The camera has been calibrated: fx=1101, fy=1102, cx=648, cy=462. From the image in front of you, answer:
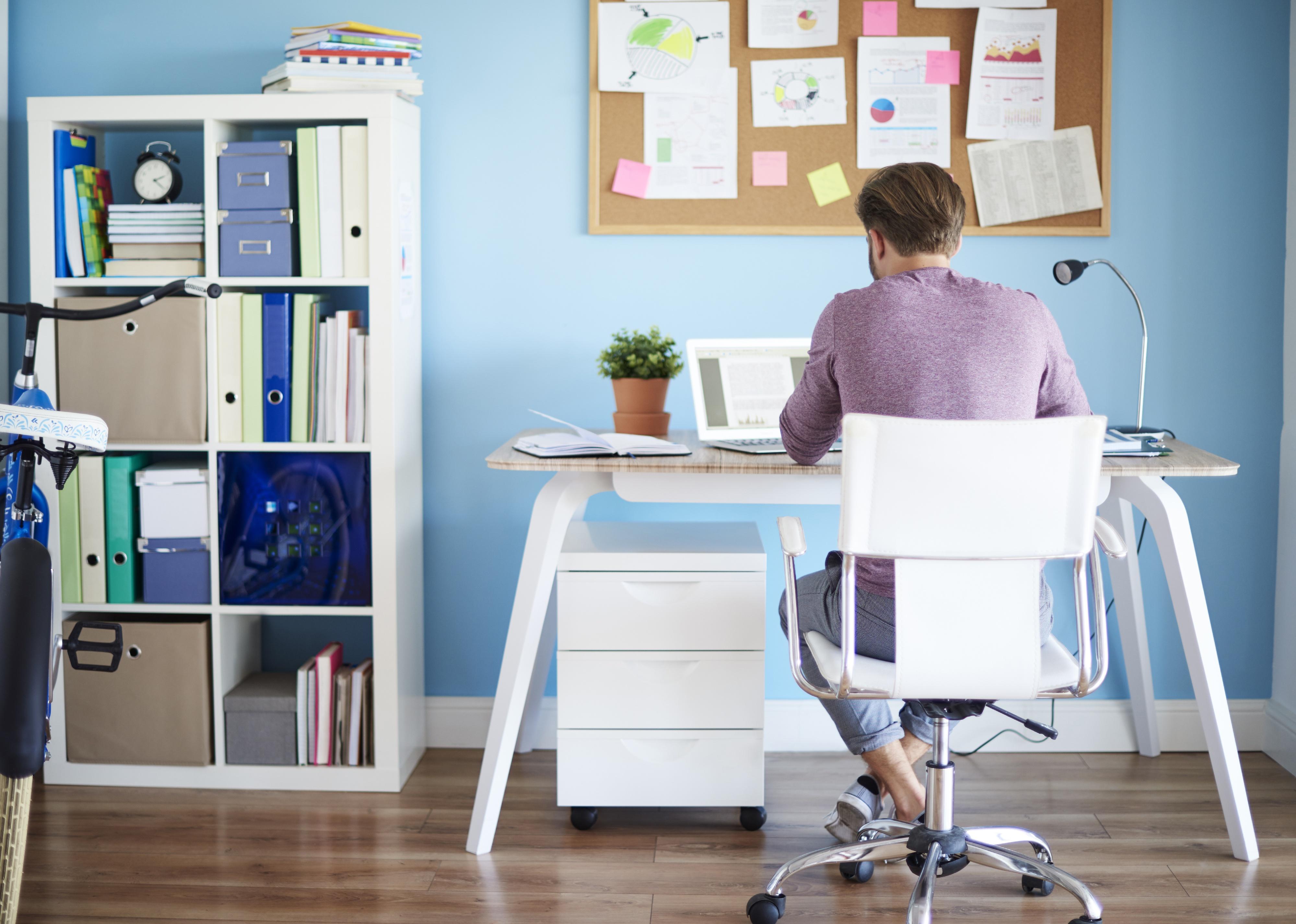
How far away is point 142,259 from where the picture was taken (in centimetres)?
242

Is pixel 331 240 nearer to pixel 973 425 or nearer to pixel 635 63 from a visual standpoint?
pixel 635 63

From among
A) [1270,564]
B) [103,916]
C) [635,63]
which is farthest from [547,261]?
[1270,564]

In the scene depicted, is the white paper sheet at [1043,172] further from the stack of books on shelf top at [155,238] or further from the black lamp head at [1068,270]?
the stack of books on shelf top at [155,238]

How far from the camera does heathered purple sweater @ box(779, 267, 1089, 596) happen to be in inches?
65.1

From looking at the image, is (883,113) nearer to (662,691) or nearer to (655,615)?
(655,615)

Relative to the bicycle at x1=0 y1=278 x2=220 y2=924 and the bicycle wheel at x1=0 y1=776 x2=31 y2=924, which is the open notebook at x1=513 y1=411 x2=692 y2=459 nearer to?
the bicycle at x1=0 y1=278 x2=220 y2=924

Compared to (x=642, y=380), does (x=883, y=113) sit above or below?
above

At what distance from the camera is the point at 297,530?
246cm

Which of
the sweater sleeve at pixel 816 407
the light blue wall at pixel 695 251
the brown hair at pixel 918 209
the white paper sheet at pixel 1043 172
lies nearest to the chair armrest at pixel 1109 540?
the sweater sleeve at pixel 816 407

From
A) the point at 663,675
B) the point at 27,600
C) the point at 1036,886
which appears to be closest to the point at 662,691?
the point at 663,675

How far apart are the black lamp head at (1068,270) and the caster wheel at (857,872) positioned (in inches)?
49.1

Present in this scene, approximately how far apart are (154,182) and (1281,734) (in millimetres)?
2905

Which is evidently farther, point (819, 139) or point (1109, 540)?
point (819, 139)

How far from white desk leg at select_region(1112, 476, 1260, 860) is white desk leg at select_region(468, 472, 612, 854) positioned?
1040mm
